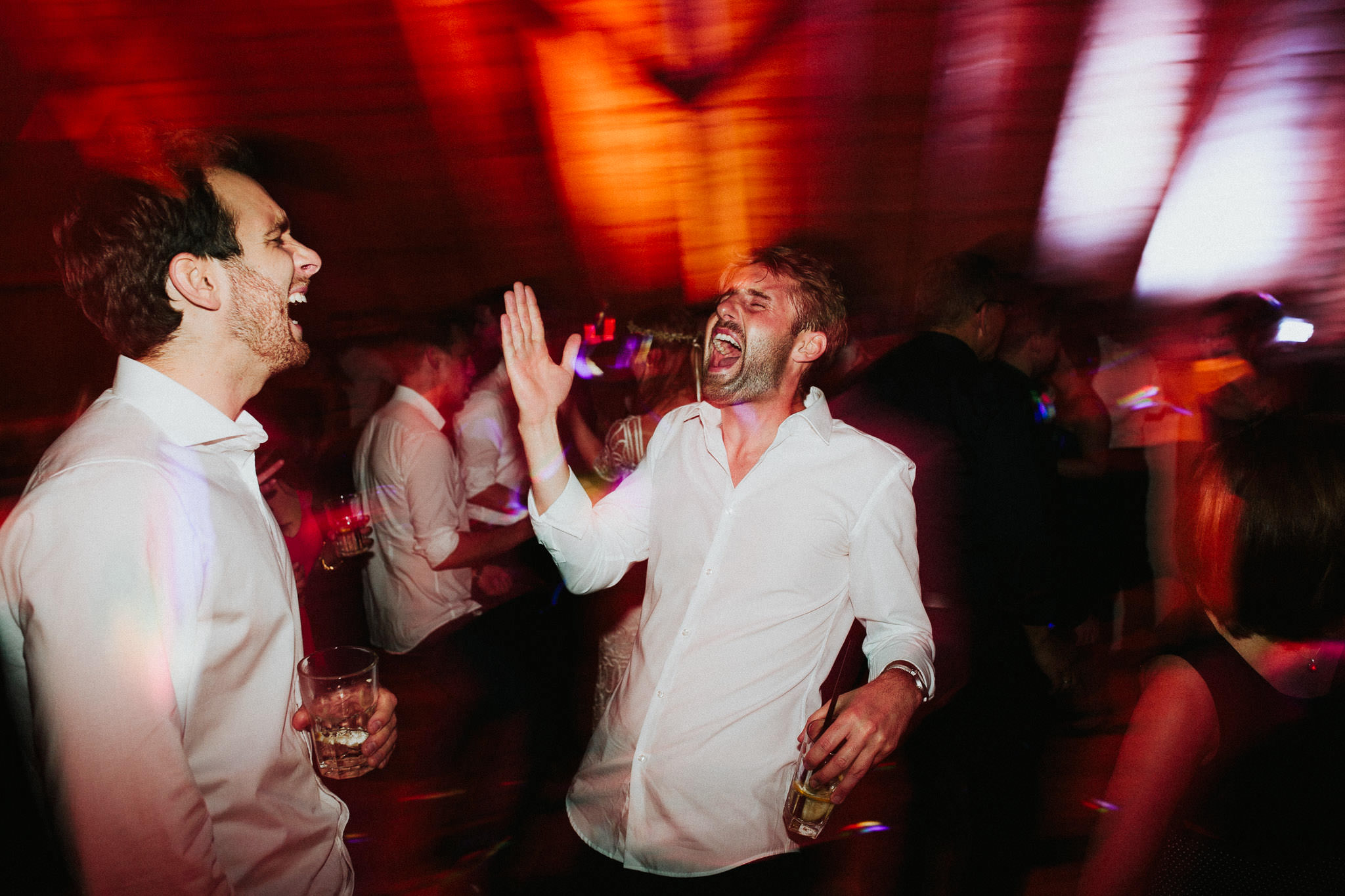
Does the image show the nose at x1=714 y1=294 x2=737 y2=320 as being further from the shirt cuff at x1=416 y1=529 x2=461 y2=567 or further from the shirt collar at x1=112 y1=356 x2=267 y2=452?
the shirt cuff at x1=416 y1=529 x2=461 y2=567

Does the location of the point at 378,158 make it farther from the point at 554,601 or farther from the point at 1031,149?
the point at 1031,149

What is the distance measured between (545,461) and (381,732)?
0.70 metres

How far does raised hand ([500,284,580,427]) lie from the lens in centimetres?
167

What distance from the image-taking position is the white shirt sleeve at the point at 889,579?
158cm

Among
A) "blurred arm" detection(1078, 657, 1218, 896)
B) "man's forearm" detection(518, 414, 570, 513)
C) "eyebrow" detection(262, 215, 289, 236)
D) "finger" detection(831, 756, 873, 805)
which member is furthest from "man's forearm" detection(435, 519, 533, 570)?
"blurred arm" detection(1078, 657, 1218, 896)

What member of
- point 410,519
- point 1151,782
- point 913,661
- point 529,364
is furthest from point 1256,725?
point 410,519

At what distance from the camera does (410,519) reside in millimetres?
2881

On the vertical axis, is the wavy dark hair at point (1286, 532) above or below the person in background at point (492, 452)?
above

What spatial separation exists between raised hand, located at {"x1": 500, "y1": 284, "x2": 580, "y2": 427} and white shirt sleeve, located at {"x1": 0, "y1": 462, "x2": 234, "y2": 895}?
0.80m

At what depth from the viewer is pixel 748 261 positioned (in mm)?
2021

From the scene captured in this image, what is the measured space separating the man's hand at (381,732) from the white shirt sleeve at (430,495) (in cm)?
134

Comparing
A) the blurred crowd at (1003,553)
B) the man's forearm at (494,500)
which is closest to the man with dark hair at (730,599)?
the blurred crowd at (1003,553)

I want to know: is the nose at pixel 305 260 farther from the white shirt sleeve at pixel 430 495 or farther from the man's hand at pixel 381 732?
the white shirt sleeve at pixel 430 495

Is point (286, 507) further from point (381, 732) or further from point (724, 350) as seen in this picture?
point (724, 350)
